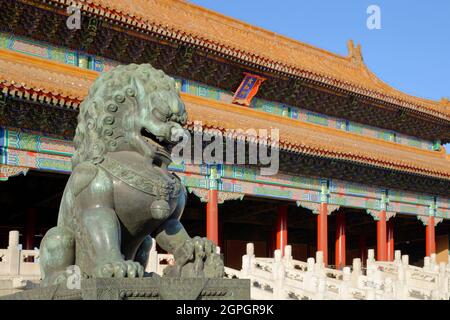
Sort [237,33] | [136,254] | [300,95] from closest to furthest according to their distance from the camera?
[136,254], [300,95], [237,33]

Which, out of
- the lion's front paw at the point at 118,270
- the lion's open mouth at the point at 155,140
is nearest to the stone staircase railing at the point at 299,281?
the lion's open mouth at the point at 155,140

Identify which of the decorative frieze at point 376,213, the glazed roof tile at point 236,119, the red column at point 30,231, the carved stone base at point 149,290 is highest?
the glazed roof tile at point 236,119

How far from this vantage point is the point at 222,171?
1466 cm

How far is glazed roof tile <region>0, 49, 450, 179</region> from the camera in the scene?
11289mm

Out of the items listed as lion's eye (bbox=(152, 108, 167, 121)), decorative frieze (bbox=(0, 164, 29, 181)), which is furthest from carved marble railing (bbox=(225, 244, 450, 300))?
lion's eye (bbox=(152, 108, 167, 121))

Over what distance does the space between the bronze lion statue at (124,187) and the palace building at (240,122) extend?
6847mm

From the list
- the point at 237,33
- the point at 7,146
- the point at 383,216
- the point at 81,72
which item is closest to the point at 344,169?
the point at 383,216

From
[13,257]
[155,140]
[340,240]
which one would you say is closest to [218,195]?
[340,240]

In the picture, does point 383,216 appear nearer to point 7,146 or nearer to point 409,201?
point 409,201

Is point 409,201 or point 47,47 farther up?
point 47,47

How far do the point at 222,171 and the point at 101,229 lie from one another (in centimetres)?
1067

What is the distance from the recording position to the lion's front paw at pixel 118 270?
3746mm

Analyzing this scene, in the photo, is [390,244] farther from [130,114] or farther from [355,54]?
[130,114]

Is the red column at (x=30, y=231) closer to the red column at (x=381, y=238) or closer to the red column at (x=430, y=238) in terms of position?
the red column at (x=381, y=238)
